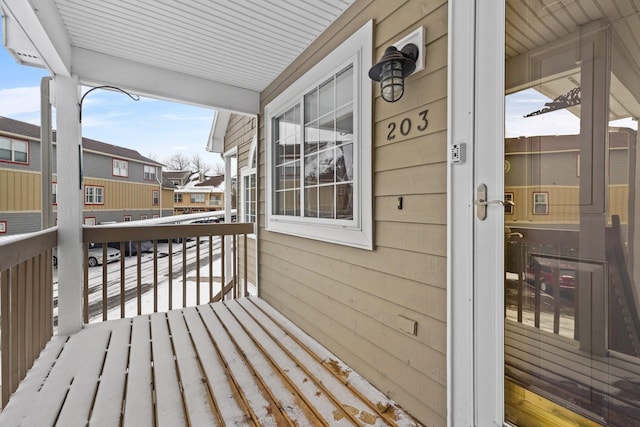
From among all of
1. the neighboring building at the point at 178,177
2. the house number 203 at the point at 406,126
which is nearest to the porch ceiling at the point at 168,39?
the house number 203 at the point at 406,126

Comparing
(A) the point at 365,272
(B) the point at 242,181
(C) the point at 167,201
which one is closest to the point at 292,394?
(A) the point at 365,272

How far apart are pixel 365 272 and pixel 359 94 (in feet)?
3.95

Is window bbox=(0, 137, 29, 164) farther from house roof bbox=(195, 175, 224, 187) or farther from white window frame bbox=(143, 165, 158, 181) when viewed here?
house roof bbox=(195, 175, 224, 187)

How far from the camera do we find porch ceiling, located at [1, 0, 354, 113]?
215 centimetres

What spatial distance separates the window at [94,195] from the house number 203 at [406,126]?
4.16 metres

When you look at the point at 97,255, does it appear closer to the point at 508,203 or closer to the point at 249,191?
the point at 249,191

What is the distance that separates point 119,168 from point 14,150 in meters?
6.45

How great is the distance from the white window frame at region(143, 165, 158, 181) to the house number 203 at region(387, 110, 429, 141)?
10.6 meters

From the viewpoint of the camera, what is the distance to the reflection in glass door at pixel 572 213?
0.94m

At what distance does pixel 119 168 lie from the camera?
292 inches

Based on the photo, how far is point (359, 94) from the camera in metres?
2.00

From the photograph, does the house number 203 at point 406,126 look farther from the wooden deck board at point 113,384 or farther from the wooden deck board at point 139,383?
the wooden deck board at point 113,384

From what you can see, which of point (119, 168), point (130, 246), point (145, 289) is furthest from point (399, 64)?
point (145, 289)

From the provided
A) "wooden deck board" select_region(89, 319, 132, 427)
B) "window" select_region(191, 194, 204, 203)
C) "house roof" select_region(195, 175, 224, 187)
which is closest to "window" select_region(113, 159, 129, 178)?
"wooden deck board" select_region(89, 319, 132, 427)
